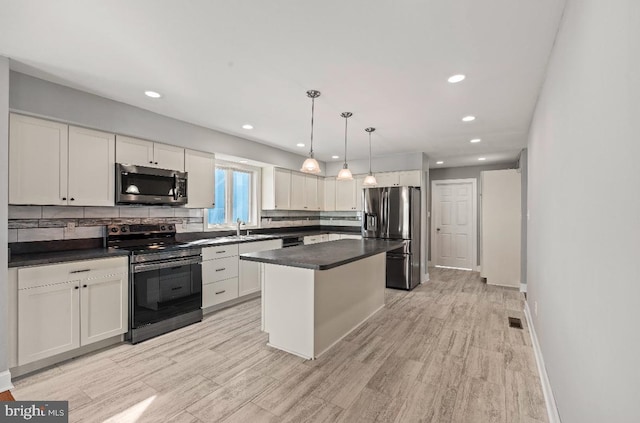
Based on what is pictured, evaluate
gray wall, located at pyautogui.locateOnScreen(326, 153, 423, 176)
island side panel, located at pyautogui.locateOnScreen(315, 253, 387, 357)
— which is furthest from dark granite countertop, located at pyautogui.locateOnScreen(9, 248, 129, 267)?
gray wall, located at pyautogui.locateOnScreen(326, 153, 423, 176)

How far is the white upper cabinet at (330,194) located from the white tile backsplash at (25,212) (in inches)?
186

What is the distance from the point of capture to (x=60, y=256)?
2588 mm

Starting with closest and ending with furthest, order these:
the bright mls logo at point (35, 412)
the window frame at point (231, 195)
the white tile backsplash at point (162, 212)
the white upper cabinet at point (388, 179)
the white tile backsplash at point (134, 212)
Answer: the bright mls logo at point (35, 412) → the white tile backsplash at point (134, 212) → the white tile backsplash at point (162, 212) → the window frame at point (231, 195) → the white upper cabinet at point (388, 179)

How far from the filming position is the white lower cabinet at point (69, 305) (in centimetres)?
238

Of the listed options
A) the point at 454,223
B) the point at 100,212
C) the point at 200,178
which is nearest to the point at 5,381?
the point at 100,212

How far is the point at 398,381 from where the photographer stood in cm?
234

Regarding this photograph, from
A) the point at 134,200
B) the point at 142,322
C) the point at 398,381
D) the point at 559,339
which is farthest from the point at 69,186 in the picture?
the point at 559,339

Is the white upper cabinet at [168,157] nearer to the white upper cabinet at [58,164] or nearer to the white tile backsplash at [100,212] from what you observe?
the white upper cabinet at [58,164]

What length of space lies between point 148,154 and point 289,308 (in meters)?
2.42

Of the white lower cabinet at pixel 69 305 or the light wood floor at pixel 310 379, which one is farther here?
the white lower cabinet at pixel 69 305

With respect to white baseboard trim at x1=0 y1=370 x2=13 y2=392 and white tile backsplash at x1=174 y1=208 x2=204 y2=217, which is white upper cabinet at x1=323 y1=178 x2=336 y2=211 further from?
white baseboard trim at x1=0 y1=370 x2=13 y2=392

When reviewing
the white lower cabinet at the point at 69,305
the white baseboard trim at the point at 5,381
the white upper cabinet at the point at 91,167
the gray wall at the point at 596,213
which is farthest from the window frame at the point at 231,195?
the gray wall at the point at 596,213

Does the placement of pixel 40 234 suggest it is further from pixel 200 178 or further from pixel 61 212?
pixel 200 178

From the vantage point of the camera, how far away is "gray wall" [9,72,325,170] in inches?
100
